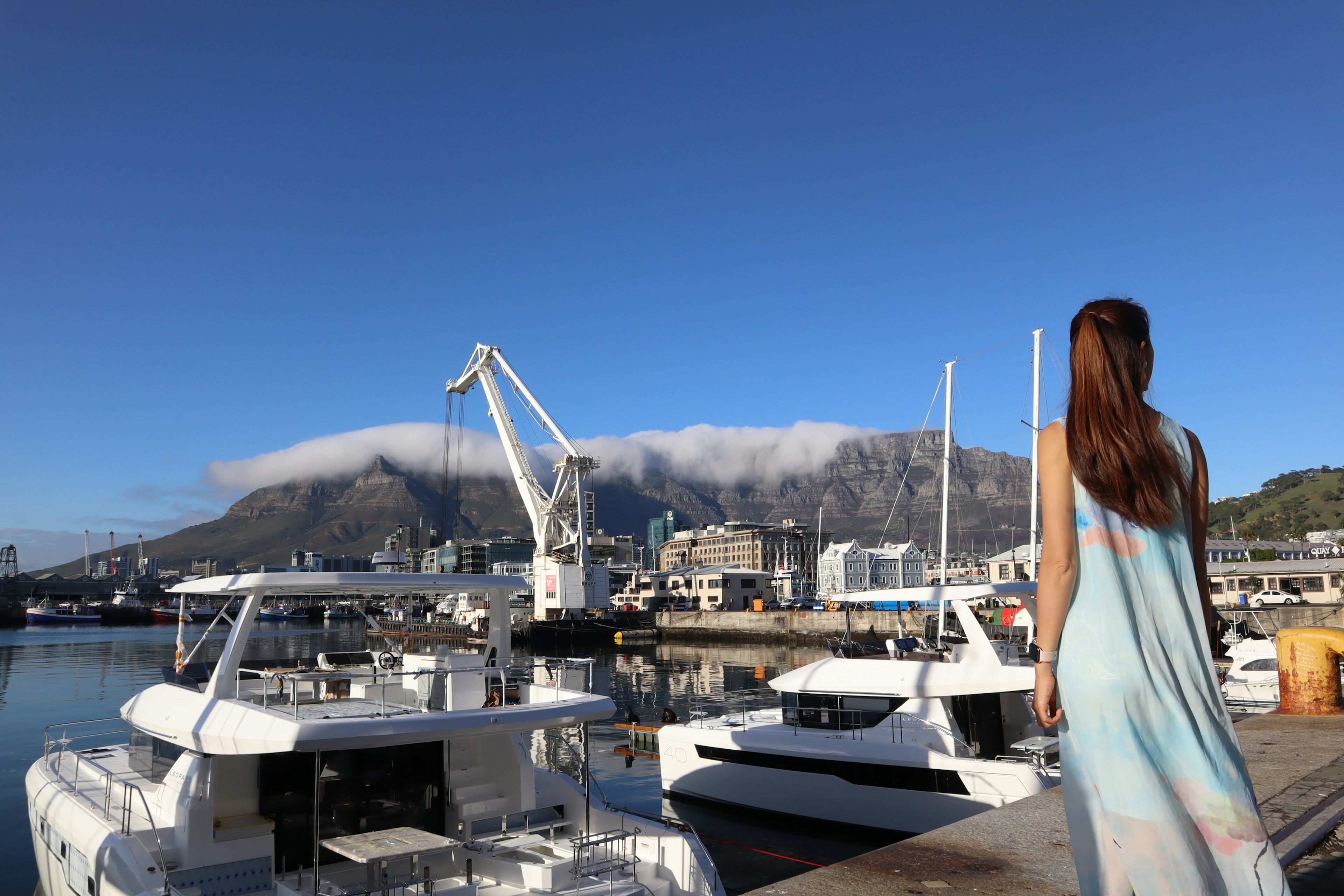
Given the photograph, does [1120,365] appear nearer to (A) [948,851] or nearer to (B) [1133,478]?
(B) [1133,478]

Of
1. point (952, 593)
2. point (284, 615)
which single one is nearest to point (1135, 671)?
point (952, 593)

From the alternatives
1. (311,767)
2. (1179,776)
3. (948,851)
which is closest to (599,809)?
(311,767)

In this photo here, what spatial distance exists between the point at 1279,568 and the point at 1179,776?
71296 mm

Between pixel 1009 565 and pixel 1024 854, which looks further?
pixel 1009 565

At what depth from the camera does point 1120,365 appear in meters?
2.11

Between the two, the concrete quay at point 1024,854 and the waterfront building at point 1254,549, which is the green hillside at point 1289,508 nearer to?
the waterfront building at point 1254,549

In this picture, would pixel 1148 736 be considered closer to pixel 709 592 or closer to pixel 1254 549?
pixel 709 592

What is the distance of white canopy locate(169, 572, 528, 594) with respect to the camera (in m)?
8.09

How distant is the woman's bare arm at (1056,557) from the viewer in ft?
6.38

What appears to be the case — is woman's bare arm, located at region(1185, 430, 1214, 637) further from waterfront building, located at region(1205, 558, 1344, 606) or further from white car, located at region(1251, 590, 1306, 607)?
waterfront building, located at region(1205, 558, 1344, 606)

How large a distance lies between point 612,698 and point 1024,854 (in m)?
14.7

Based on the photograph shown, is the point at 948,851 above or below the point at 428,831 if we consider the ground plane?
above

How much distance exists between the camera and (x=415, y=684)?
10164mm

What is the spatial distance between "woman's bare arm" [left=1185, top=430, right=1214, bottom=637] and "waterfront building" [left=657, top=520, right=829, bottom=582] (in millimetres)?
165918
